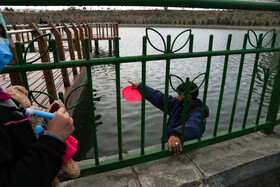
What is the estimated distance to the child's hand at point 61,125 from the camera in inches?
37.4

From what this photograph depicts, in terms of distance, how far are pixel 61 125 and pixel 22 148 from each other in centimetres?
18

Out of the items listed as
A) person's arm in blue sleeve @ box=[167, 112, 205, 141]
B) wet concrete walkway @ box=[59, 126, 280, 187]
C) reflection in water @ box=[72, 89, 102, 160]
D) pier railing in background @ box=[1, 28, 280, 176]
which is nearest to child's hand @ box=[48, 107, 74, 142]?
pier railing in background @ box=[1, 28, 280, 176]

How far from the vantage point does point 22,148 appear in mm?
861

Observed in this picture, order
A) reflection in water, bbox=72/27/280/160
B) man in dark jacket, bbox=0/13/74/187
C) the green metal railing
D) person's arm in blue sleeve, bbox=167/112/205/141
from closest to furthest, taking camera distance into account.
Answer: man in dark jacket, bbox=0/13/74/187
the green metal railing
person's arm in blue sleeve, bbox=167/112/205/141
reflection in water, bbox=72/27/280/160

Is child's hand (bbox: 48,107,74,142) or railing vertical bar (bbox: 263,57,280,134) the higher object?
child's hand (bbox: 48,107,74,142)

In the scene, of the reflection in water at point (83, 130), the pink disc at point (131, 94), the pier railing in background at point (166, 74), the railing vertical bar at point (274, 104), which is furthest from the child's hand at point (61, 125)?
the reflection in water at point (83, 130)

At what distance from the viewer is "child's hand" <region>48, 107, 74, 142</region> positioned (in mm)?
949

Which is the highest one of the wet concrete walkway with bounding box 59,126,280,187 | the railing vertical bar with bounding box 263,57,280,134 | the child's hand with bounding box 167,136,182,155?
the railing vertical bar with bounding box 263,57,280,134

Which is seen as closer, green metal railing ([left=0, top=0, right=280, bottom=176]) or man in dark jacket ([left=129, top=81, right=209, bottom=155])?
green metal railing ([left=0, top=0, right=280, bottom=176])

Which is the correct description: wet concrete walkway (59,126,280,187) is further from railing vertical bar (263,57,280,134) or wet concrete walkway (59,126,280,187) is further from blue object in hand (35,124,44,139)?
blue object in hand (35,124,44,139)

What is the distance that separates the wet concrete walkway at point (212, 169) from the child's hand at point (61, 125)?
33.1 inches

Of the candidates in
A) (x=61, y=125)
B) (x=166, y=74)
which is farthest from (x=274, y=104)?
(x=61, y=125)

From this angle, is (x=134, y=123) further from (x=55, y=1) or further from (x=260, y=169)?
(x=55, y=1)

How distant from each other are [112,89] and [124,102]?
1.26m
